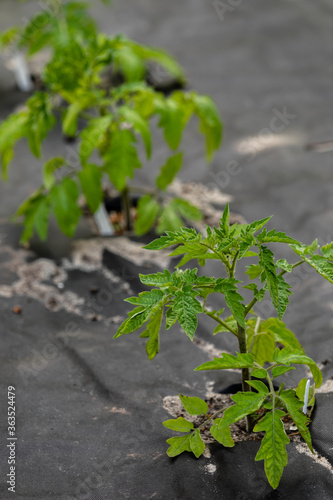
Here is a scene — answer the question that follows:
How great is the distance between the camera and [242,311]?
174 centimetres

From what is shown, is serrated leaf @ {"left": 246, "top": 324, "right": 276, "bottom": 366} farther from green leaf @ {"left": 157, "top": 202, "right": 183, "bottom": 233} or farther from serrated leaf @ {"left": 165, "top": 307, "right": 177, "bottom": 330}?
green leaf @ {"left": 157, "top": 202, "right": 183, "bottom": 233}

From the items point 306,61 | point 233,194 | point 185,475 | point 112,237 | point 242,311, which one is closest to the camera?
point 242,311

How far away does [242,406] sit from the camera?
67.7 inches

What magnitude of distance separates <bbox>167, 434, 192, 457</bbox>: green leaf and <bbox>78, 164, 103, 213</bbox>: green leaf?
1313 mm

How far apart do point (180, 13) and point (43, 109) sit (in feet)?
9.95

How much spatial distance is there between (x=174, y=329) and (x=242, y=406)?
0.99 meters

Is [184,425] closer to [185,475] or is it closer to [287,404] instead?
[185,475]

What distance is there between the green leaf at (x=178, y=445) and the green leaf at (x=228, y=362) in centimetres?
33

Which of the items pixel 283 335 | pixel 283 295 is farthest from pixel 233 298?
pixel 283 335

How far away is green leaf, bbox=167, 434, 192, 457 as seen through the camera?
1925mm

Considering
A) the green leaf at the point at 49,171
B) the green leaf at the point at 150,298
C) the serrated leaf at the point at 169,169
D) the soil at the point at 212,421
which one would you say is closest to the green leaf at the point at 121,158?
the serrated leaf at the point at 169,169

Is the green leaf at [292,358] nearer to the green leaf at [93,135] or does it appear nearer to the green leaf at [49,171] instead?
the green leaf at [93,135]

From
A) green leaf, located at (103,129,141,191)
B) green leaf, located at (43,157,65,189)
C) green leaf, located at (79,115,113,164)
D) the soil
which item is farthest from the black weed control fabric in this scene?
green leaf, located at (79,115,113,164)

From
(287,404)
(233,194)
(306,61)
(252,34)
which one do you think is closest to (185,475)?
(287,404)
